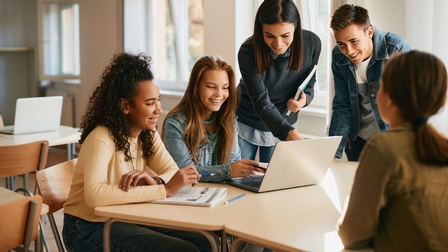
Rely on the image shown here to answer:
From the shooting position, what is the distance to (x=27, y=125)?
169 inches

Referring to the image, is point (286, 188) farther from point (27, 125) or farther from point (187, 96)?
point (27, 125)

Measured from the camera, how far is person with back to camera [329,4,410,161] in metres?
2.76

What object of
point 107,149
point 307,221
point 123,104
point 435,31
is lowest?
point 307,221

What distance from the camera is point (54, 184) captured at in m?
2.78

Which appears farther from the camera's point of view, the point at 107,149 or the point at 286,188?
the point at 286,188

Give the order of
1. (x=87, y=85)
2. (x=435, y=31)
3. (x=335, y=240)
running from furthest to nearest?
(x=87, y=85) < (x=435, y=31) < (x=335, y=240)

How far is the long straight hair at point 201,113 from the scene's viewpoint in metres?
2.75

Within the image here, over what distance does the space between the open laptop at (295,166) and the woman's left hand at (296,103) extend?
21.0 inches

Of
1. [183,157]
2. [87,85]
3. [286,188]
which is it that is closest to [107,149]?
[183,157]

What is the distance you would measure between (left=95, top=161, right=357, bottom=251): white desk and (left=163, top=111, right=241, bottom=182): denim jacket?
0.15m

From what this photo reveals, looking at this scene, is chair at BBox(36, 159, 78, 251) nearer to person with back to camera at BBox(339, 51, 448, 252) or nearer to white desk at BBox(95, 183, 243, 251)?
white desk at BBox(95, 183, 243, 251)

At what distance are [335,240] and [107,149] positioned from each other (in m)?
0.91

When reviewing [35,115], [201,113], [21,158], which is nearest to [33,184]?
[35,115]

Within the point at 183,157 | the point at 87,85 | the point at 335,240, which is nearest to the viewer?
the point at 335,240
